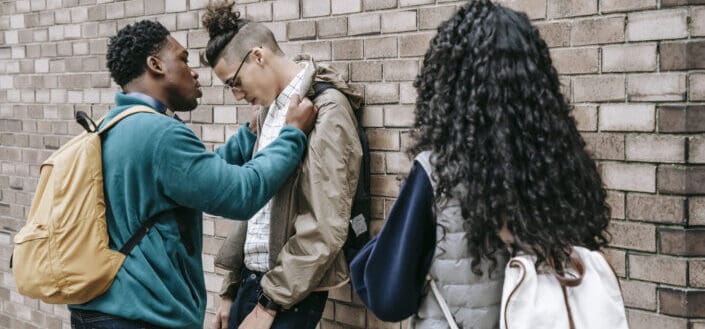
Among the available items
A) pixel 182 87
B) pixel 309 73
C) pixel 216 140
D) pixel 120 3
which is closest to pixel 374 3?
pixel 309 73

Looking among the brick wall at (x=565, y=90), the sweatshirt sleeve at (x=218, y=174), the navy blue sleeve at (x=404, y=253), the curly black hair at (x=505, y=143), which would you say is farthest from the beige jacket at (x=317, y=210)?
the curly black hair at (x=505, y=143)

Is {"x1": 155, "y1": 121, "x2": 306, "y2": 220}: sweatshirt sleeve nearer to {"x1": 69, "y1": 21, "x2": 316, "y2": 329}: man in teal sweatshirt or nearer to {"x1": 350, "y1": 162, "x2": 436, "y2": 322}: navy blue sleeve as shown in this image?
{"x1": 69, "y1": 21, "x2": 316, "y2": 329}: man in teal sweatshirt

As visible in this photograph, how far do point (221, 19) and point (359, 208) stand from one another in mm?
1019

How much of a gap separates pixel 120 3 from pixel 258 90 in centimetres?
192

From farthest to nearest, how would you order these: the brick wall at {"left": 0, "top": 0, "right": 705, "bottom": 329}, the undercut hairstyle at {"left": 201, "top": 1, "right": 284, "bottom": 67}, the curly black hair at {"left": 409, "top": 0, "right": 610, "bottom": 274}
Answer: the undercut hairstyle at {"left": 201, "top": 1, "right": 284, "bottom": 67} < the brick wall at {"left": 0, "top": 0, "right": 705, "bottom": 329} < the curly black hair at {"left": 409, "top": 0, "right": 610, "bottom": 274}

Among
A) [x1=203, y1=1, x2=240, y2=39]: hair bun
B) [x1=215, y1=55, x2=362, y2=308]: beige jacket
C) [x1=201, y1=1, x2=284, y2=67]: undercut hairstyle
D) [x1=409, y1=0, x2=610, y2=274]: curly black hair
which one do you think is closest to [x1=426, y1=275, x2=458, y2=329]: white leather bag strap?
[x1=409, y1=0, x2=610, y2=274]: curly black hair

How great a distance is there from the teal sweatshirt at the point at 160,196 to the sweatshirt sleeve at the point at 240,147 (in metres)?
0.68

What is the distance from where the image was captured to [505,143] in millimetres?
1858

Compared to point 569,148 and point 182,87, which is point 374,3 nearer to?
point 182,87

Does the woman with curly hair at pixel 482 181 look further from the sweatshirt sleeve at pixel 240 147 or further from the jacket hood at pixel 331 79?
the sweatshirt sleeve at pixel 240 147

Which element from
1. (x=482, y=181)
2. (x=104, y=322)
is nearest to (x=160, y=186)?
(x=104, y=322)

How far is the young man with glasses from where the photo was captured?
2.88m

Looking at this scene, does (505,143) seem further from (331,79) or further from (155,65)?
(155,65)

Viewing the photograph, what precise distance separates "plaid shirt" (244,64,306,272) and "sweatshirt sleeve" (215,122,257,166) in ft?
0.83
